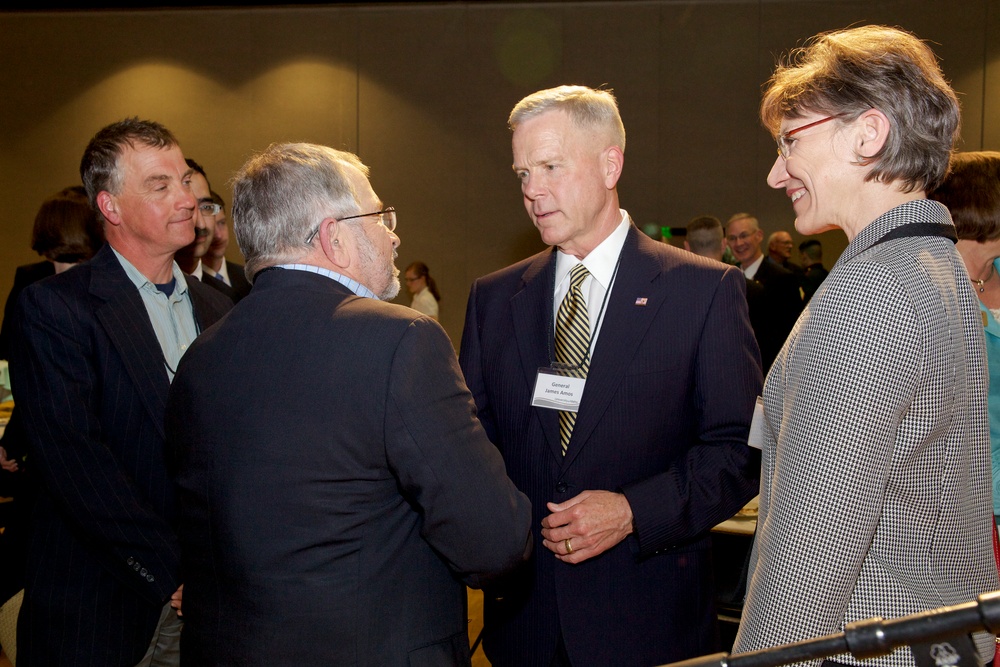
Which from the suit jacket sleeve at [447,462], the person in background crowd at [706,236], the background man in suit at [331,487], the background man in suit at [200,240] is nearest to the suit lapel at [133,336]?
the background man in suit at [331,487]

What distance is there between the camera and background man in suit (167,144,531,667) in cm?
129

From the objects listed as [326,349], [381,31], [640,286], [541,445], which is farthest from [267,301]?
[381,31]

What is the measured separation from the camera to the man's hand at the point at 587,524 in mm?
1718

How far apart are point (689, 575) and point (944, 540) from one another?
84 centimetres

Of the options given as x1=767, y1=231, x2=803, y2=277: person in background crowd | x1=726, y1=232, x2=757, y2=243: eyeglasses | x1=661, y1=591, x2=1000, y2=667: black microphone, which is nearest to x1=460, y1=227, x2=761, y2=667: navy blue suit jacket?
x1=661, y1=591, x2=1000, y2=667: black microphone

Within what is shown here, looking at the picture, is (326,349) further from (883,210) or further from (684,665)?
(883,210)

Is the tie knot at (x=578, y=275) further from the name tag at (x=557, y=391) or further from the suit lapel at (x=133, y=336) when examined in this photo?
the suit lapel at (x=133, y=336)

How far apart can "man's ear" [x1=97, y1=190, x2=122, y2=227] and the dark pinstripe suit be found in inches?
8.5

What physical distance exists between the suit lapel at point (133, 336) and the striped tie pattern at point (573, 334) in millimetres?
967

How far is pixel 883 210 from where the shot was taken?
117 cm

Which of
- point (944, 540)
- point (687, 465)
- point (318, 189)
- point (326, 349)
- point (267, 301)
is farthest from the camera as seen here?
point (687, 465)

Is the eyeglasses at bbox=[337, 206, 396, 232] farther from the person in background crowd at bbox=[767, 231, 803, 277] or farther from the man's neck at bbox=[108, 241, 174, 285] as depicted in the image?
the person in background crowd at bbox=[767, 231, 803, 277]

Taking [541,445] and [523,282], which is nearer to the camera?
[541,445]

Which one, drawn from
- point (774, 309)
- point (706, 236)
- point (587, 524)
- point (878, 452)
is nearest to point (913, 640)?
point (878, 452)
